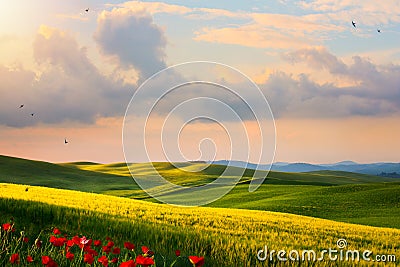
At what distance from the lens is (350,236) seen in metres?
16.4

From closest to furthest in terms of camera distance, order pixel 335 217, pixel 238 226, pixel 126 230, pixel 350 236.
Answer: pixel 126 230 → pixel 238 226 → pixel 350 236 → pixel 335 217

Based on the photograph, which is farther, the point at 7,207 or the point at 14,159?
the point at 14,159

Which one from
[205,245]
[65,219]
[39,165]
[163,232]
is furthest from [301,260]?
[39,165]

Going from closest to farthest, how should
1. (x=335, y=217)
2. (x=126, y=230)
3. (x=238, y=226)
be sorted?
(x=126, y=230), (x=238, y=226), (x=335, y=217)

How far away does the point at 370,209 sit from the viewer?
4388cm

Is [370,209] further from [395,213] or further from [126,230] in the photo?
[126,230]

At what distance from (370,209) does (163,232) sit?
124ft

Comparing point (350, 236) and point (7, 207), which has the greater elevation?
point (7, 207)

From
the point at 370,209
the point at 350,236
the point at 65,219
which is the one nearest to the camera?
the point at 65,219

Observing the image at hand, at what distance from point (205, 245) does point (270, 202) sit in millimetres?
39926

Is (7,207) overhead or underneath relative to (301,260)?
overhead

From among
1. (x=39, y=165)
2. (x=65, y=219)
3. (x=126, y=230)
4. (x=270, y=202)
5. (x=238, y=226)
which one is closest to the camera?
(x=126, y=230)

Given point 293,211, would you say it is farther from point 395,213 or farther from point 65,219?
point 65,219

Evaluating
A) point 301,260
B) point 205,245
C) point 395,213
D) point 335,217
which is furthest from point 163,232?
point 395,213
